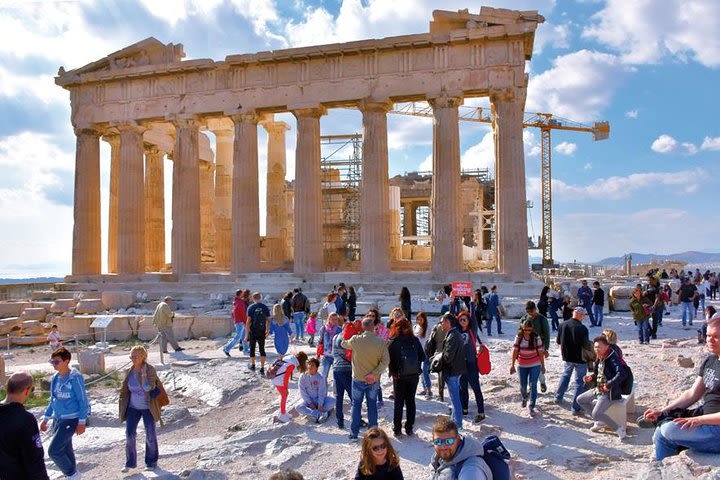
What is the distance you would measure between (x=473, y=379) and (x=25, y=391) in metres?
6.28

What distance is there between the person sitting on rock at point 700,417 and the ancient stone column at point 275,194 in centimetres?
3165

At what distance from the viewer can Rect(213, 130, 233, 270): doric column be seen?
38.0m

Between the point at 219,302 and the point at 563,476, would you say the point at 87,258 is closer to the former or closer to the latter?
the point at 219,302

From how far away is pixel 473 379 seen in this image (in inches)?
386

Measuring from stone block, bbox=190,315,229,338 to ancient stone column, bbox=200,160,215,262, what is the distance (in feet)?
59.3

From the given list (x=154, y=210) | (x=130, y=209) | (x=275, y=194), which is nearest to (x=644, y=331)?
(x=275, y=194)

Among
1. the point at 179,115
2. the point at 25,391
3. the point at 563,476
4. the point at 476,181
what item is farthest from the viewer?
the point at 476,181

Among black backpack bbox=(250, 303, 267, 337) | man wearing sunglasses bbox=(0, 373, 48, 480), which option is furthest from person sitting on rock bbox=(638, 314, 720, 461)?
black backpack bbox=(250, 303, 267, 337)

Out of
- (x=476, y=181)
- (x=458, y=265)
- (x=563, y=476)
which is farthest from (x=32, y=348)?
(x=476, y=181)

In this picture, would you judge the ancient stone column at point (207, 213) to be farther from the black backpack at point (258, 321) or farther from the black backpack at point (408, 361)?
the black backpack at point (408, 361)

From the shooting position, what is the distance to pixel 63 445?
25.5 ft

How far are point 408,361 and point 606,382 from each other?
109 inches

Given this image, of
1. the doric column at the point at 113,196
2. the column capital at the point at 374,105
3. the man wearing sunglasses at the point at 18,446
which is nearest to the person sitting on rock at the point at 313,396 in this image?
the man wearing sunglasses at the point at 18,446

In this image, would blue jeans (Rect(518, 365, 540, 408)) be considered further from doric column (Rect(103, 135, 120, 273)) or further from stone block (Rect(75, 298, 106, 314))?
doric column (Rect(103, 135, 120, 273))
